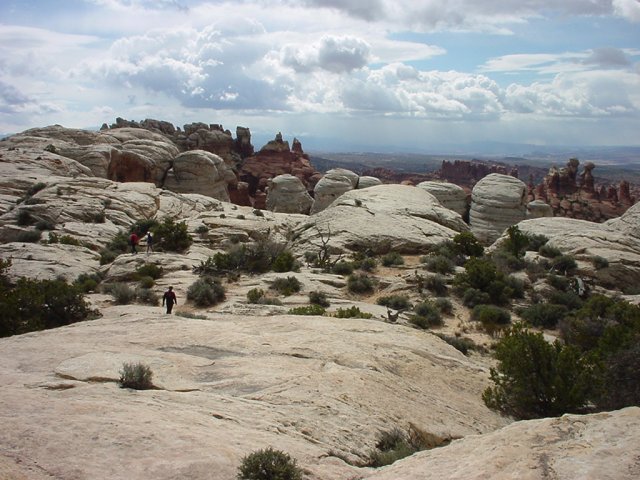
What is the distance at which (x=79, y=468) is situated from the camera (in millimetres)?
4523

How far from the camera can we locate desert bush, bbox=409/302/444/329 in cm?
1516

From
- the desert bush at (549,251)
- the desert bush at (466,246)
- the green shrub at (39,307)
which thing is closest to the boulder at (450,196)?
the desert bush at (466,246)

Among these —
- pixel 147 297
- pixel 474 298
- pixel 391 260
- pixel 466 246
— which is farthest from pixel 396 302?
pixel 147 297

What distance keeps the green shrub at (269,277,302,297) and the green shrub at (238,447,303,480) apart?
12.0 meters

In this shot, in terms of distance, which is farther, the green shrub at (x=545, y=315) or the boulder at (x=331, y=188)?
the boulder at (x=331, y=188)

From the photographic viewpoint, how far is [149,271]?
63.6 feet

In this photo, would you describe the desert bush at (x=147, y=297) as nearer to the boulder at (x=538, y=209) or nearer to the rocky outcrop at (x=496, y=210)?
the rocky outcrop at (x=496, y=210)

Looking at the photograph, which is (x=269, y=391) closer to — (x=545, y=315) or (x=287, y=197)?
(x=545, y=315)

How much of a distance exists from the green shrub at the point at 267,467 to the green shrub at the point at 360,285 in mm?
13342

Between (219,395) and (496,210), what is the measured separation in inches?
1186

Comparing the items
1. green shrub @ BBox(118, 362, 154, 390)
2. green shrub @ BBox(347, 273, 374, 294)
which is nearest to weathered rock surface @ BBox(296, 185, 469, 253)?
green shrub @ BBox(347, 273, 374, 294)

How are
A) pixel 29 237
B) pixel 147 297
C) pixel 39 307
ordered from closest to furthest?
pixel 39 307 < pixel 147 297 < pixel 29 237

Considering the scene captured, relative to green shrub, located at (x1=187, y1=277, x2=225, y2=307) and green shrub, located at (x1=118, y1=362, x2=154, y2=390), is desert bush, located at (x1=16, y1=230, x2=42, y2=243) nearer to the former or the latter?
green shrub, located at (x1=187, y1=277, x2=225, y2=307)

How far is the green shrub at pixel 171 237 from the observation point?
81.3ft
